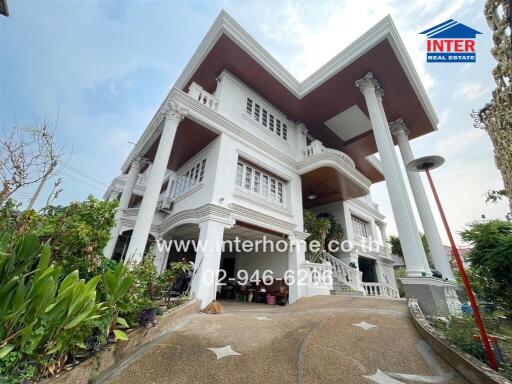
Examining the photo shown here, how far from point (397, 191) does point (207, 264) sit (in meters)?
6.17

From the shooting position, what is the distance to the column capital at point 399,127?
32.8ft

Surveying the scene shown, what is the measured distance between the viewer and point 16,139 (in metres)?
3.53

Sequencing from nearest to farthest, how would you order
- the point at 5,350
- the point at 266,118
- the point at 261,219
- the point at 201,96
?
the point at 5,350 < the point at 261,219 < the point at 201,96 < the point at 266,118

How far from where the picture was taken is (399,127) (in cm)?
1005

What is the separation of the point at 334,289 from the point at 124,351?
831 centimetres

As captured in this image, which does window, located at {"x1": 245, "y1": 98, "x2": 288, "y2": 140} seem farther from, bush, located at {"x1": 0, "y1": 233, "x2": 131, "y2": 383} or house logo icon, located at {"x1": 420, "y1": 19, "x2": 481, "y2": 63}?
bush, located at {"x1": 0, "y1": 233, "x2": 131, "y2": 383}

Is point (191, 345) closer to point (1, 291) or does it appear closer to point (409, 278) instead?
point (1, 291)

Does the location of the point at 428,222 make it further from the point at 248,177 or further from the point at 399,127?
the point at 248,177

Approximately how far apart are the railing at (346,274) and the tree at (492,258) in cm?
398

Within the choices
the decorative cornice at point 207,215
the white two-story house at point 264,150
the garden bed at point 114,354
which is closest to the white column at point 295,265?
the white two-story house at point 264,150

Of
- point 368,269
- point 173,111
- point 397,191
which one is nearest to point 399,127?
point 397,191

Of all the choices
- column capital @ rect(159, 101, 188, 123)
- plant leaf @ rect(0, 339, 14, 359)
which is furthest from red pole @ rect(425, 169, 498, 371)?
column capital @ rect(159, 101, 188, 123)

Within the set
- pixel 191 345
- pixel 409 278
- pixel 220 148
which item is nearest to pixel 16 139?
pixel 191 345

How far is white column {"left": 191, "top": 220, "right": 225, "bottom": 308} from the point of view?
19.0 ft
